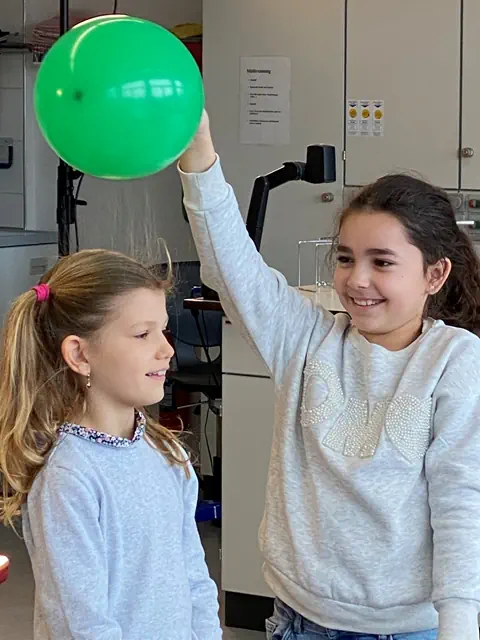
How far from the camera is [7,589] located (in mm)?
3578

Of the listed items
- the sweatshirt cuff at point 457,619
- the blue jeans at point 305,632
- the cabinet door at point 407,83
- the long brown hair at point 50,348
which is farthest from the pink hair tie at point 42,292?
the cabinet door at point 407,83

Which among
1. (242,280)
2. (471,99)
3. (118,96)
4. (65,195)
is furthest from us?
(65,195)

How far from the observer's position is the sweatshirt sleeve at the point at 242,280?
1542 millimetres

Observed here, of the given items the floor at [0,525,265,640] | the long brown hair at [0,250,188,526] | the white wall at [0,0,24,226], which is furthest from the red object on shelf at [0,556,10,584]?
the white wall at [0,0,24,226]

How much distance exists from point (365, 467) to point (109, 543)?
37 centimetres

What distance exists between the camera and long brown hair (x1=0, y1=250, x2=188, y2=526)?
1.53m

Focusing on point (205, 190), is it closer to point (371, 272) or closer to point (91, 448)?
point (371, 272)

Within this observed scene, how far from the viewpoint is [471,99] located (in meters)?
4.42

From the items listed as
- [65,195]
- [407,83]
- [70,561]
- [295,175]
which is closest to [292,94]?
[407,83]

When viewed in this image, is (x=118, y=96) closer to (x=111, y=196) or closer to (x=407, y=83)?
(x=407, y=83)

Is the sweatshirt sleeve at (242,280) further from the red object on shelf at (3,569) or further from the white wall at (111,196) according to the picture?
the white wall at (111,196)

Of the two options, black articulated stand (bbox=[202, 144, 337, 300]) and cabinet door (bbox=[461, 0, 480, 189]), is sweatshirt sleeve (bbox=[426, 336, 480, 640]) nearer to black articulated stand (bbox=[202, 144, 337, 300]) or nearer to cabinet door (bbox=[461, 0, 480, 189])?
black articulated stand (bbox=[202, 144, 337, 300])

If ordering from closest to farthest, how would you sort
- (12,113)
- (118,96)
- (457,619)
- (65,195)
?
(118,96) → (457,619) → (65,195) → (12,113)

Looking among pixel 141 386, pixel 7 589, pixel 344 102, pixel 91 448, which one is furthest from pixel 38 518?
pixel 344 102
